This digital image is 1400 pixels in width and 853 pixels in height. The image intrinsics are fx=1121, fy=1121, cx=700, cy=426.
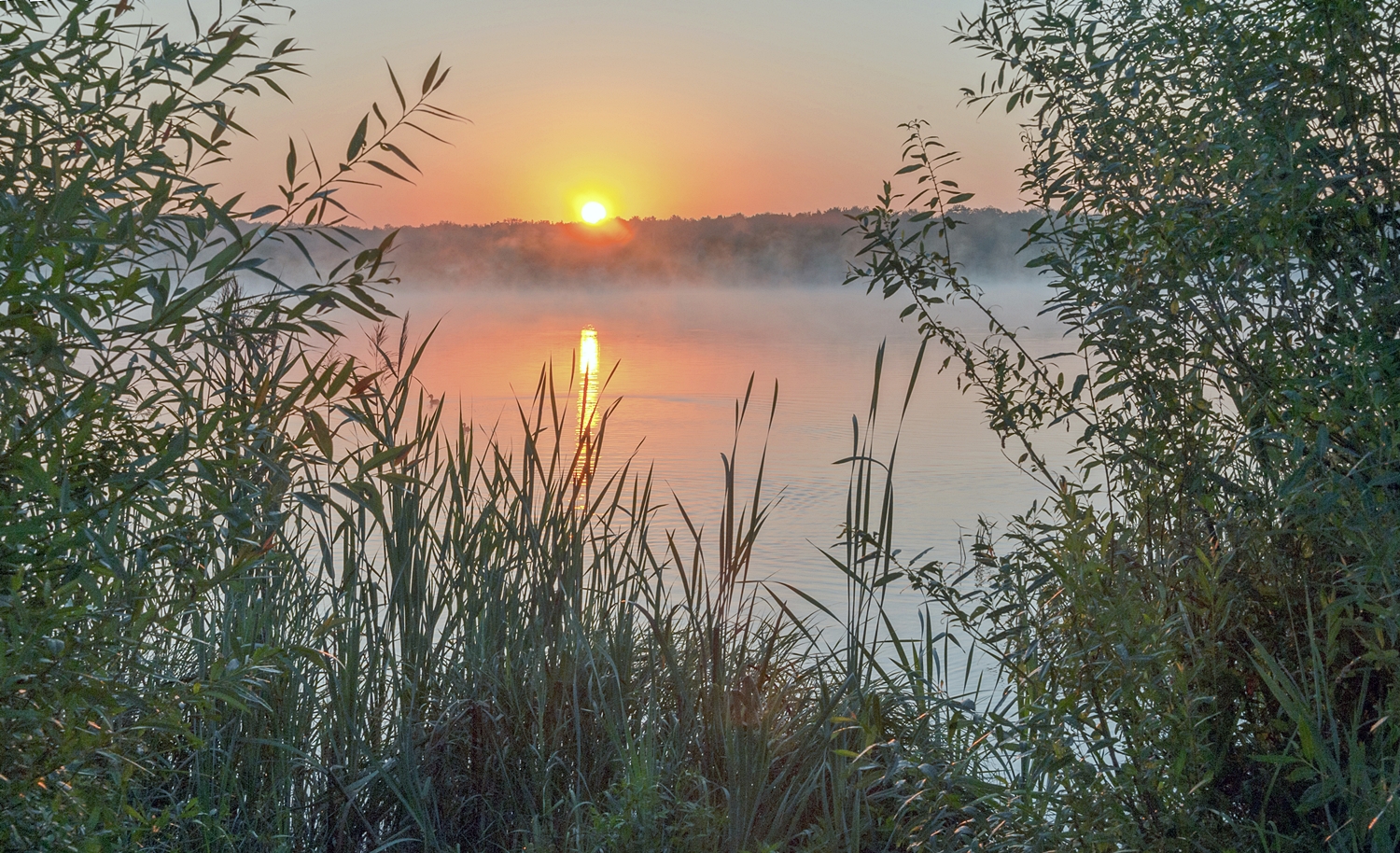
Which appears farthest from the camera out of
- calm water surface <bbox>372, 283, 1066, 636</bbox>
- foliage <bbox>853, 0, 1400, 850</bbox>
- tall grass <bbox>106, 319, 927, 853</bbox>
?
calm water surface <bbox>372, 283, 1066, 636</bbox>

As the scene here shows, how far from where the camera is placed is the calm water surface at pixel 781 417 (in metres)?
6.39

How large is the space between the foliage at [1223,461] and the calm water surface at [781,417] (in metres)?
0.74

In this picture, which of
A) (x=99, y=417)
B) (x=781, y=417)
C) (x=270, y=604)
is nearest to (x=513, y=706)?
(x=270, y=604)

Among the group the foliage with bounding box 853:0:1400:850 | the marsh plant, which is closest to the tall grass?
the marsh plant

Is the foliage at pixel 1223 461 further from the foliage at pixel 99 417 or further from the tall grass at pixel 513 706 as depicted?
the foliage at pixel 99 417

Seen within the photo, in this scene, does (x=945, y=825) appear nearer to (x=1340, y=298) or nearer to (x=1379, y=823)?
(x=1379, y=823)

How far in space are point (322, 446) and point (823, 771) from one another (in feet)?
4.50

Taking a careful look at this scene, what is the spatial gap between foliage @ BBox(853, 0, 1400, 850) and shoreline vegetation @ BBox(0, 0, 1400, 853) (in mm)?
12

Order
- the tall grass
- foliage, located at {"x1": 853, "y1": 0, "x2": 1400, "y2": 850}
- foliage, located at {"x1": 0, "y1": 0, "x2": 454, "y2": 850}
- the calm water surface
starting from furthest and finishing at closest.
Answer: the calm water surface < the tall grass < foliage, located at {"x1": 853, "y1": 0, "x2": 1400, "y2": 850} < foliage, located at {"x1": 0, "y1": 0, "x2": 454, "y2": 850}

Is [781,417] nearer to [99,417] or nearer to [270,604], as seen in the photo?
[270,604]

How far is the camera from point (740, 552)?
2.44 metres

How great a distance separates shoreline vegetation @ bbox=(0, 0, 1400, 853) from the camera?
1.47m

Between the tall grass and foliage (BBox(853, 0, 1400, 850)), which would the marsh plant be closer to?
the tall grass

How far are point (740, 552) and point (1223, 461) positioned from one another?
0.98 metres
